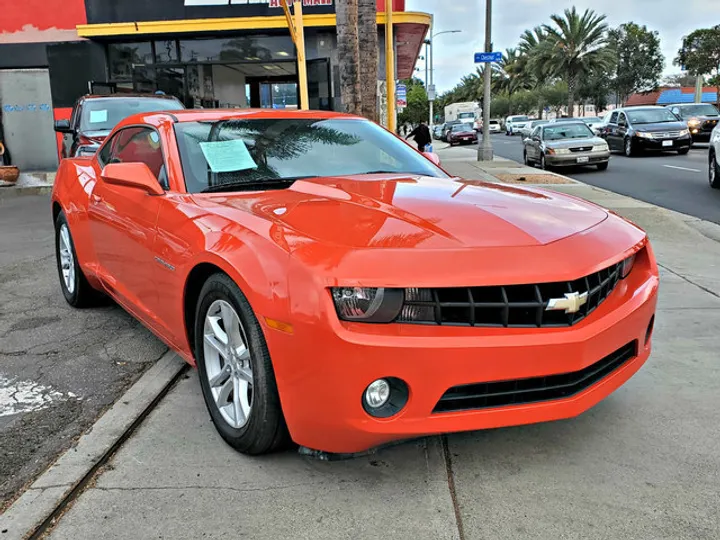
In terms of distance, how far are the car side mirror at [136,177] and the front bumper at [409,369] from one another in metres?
1.38

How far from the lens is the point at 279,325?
7.79 feet

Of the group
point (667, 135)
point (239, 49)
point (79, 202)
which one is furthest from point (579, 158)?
point (79, 202)

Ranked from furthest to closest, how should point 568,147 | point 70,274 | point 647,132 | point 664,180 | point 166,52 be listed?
1. point 647,132
2. point 568,147
3. point 166,52
4. point 664,180
5. point 70,274

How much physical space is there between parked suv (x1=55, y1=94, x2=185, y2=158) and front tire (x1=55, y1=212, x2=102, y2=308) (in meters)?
5.56

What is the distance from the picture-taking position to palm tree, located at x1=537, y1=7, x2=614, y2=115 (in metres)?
46.8

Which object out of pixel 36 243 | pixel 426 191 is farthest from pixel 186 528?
pixel 36 243

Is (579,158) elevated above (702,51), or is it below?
below

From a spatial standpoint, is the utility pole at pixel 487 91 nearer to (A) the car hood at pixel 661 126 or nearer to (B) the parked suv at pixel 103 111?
(A) the car hood at pixel 661 126

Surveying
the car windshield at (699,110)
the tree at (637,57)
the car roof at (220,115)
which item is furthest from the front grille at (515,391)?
the tree at (637,57)

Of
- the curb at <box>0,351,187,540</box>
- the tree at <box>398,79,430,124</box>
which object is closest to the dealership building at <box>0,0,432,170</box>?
the curb at <box>0,351,187,540</box>

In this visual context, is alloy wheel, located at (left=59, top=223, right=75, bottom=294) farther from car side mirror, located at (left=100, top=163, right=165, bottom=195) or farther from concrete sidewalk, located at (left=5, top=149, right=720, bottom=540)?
concrete sidewalk, located at (left=5, top=149, right=720, bottom=540)

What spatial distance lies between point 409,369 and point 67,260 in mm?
3932

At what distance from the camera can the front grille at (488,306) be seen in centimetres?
232

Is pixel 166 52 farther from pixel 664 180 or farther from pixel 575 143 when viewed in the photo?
pixel 664 180
